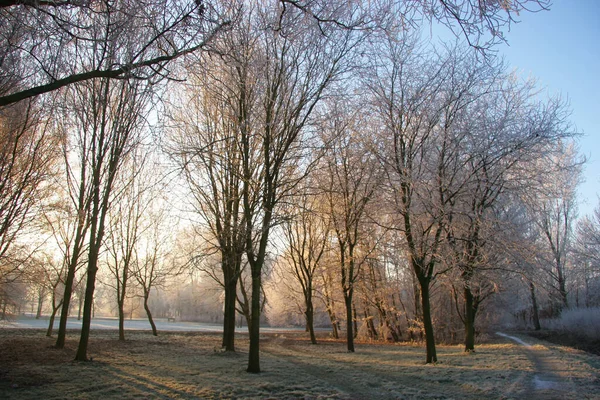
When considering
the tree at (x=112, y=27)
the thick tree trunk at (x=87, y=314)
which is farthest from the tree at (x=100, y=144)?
the tree at (x=112, y=27)

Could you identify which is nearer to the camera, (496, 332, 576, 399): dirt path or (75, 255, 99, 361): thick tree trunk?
(496, 332, 576, 399): dirt path

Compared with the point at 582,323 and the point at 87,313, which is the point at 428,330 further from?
the point at 582,323

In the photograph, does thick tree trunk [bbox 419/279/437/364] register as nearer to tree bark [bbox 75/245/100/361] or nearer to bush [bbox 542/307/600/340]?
tree bark [bbox 75/245/100/361]

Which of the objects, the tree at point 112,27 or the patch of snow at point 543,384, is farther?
the patch of snow at point 543,384

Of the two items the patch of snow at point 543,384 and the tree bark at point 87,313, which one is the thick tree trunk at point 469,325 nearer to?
the patch of snow at point 543,384

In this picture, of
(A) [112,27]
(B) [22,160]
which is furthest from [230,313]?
(A) [112,27]

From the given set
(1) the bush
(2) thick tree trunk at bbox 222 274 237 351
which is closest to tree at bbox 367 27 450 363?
(2) thick tree trunk at bbox 222 274 237 351

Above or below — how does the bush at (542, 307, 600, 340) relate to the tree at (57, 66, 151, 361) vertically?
below

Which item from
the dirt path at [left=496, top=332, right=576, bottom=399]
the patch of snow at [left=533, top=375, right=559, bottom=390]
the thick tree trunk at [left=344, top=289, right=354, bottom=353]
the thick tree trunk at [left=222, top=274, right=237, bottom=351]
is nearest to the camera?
the dirt path at [left=496, top=332, right=576, bottom=399]

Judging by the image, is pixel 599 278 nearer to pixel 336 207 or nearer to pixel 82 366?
pixel 336 207

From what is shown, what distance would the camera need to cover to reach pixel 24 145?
1203 centimetres

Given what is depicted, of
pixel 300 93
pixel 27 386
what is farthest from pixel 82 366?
pixel 300 93

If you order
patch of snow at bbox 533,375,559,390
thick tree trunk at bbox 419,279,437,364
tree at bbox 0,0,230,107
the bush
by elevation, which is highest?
tree at bbox 0,0,230,107

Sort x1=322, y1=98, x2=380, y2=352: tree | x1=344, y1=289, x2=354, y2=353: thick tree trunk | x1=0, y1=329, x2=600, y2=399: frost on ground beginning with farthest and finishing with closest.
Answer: x1=344, y1=289, x2=354, y2=353: thick tree trunk → x1=322, y1=98, x2=380, y2=352: tree → x1=0, y1=329, x2=600, y2=399: frost on ground
